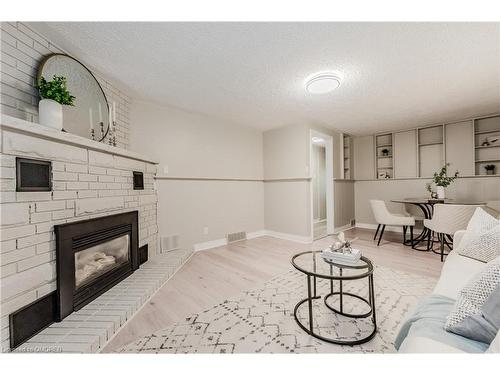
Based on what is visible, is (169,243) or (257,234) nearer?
(169,243)

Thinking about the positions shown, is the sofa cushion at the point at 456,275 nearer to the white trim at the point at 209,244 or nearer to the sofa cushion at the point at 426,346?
the sofa cushion at the point at 426,346

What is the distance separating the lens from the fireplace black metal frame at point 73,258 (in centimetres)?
146

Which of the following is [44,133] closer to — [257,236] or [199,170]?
[199,170]

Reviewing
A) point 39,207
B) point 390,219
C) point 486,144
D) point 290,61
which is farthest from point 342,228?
point 39,207

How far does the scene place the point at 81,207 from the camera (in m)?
1.68

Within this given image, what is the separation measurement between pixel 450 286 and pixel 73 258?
2591 millimetres

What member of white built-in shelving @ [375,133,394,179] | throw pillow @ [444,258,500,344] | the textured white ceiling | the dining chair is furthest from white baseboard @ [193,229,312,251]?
throw pillow @ [444,258,500,344]

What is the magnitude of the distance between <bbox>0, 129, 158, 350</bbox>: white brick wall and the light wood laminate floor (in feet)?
2.09

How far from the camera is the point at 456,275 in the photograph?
1378mm

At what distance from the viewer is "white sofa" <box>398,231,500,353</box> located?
0.76 m

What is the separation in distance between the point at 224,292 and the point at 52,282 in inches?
52.3

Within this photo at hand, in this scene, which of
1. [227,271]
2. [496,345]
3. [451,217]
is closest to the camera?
[496,345]

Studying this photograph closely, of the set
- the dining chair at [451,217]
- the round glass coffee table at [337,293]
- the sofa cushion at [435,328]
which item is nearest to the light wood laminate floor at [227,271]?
the dining chair at [451,217]

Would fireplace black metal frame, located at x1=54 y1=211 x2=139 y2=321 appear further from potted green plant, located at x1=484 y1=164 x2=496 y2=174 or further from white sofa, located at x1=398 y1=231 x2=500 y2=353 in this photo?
potted green plant, located at x1=484 y1=164 x2=496 y2=174
